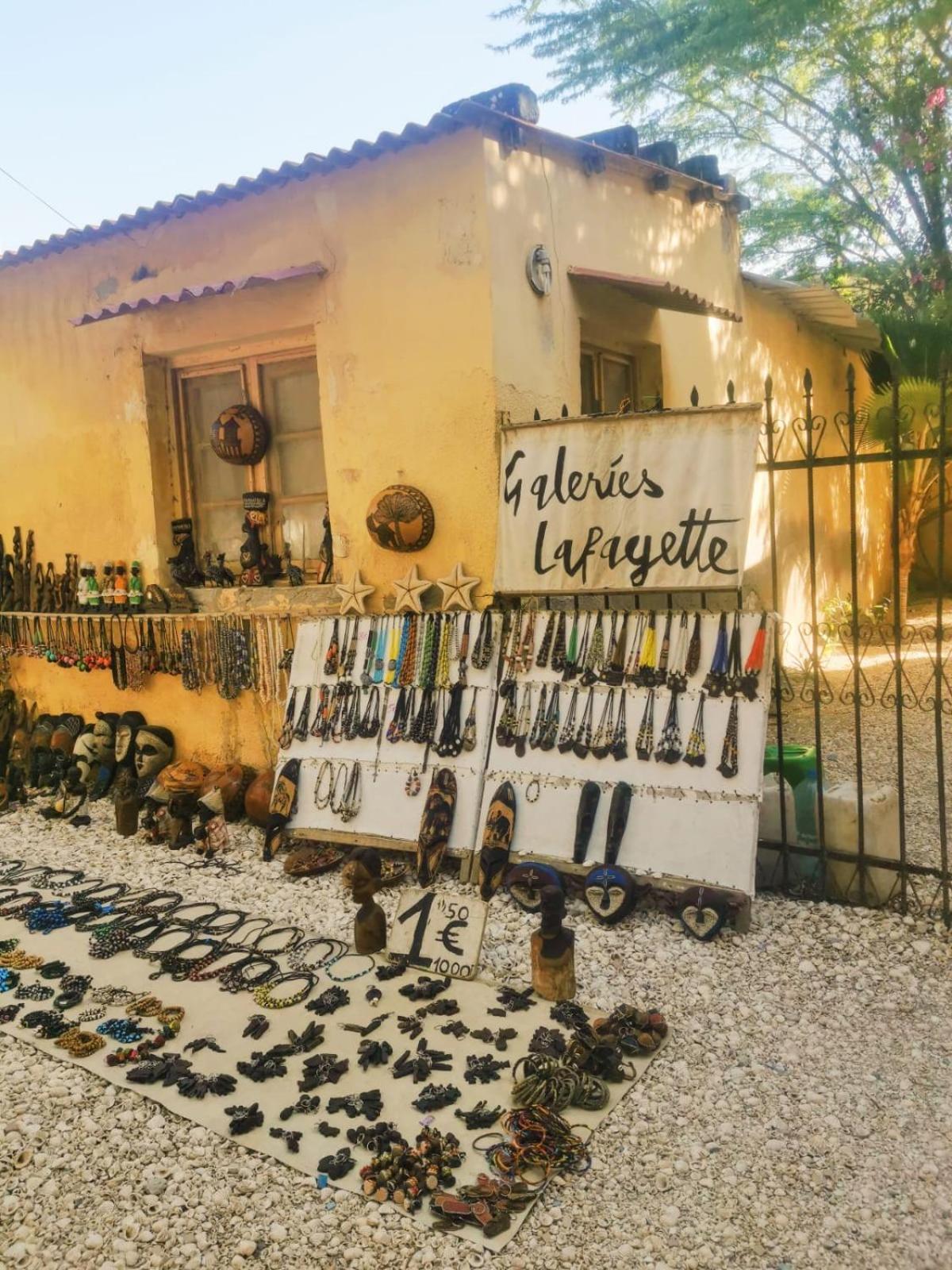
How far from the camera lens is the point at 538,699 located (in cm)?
478

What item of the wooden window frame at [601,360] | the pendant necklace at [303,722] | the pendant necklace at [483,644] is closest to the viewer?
the pendant necklace at [483,644]

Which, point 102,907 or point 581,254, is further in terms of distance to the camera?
point 581,254

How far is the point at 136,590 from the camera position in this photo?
6520mm

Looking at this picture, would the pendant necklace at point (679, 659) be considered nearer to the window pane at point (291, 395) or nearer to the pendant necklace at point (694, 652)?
the pendant necklace at point (694, 652)

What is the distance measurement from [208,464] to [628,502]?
139 inches

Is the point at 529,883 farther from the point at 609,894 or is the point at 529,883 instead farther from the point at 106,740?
the point at 106,740

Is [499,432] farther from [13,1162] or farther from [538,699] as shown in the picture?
[13,1162]

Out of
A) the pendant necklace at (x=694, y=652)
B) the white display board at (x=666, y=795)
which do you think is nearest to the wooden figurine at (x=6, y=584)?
the white display board at (x=666, y=795)

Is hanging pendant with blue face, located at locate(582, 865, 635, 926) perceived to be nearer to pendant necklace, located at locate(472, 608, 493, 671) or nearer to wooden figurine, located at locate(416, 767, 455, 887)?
wooden figurine, located at locate(416, 767, 455, 887)

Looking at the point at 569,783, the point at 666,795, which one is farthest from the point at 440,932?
the point at 666,795

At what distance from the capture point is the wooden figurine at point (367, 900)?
389cm

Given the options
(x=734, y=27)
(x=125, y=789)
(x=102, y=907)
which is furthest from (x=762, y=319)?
(x=102, y=907)

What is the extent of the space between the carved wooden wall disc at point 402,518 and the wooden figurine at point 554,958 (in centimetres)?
254

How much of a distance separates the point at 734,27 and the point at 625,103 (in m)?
2.02
